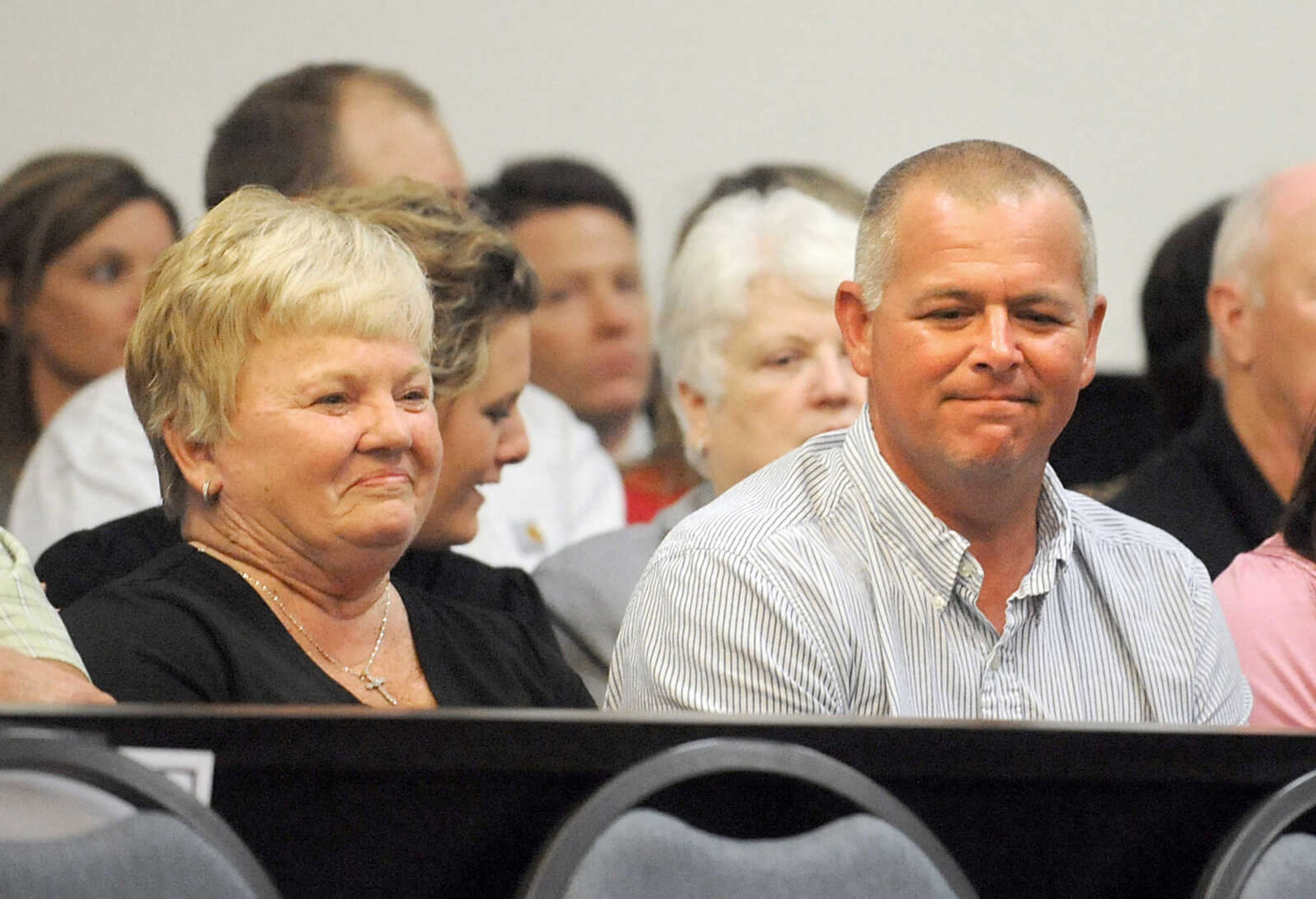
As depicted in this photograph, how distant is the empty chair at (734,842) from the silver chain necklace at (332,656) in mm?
624

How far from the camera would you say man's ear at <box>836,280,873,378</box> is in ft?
6.80

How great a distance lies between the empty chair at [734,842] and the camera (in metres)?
1.31

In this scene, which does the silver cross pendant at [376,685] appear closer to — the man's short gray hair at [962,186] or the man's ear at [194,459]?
the man's ear at [194,459]

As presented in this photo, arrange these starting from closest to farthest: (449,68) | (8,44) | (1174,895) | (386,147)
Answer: (1174,895) < (386,147) < (8,44) < (449,68)

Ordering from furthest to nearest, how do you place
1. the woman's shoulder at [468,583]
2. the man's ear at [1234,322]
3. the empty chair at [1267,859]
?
the man's ear at [1234,322] < the woman's shoulder at [468,583] < the empty chair at [1267,859]

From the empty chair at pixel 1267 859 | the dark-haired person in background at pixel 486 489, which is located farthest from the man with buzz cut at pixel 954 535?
the dark-haired person in background at pixel 486 489

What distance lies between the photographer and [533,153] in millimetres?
3684

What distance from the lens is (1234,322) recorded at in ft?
9.97

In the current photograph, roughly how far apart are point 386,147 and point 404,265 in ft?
3.30

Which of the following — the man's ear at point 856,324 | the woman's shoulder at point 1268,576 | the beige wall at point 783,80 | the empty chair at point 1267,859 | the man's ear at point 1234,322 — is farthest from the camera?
the beige wall at point 783,80

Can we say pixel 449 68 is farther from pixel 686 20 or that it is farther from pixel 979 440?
pixel 979 440

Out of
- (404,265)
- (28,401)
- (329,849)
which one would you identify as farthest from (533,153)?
(329,849)

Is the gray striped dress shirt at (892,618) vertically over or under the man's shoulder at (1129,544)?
under

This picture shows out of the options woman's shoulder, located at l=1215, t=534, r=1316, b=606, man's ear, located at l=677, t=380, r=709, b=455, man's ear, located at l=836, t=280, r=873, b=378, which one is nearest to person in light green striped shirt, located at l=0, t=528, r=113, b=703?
man's ear, located at l=836, t=280, r=873, b=378
